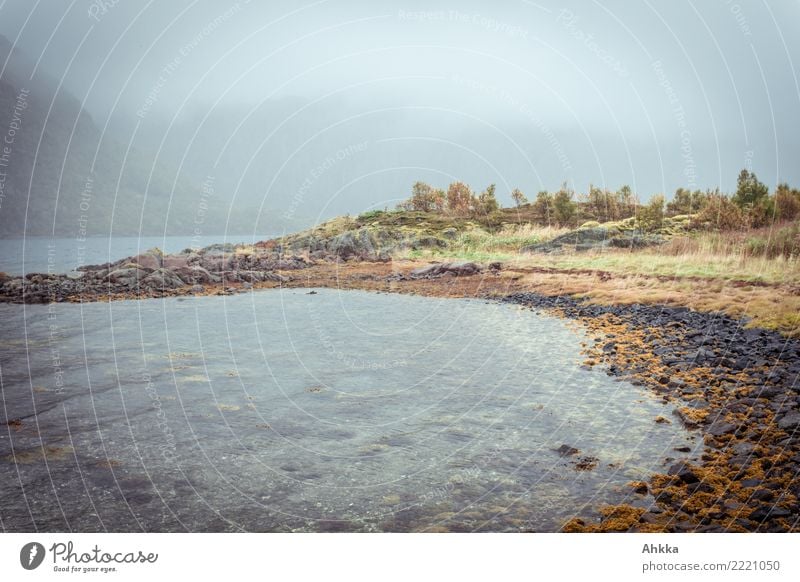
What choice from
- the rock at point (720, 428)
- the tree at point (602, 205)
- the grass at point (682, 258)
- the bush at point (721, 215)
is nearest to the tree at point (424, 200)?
the tree at point (602, 205)

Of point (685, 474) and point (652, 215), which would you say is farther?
point (652, 215)

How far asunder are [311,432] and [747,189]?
56.3 metres

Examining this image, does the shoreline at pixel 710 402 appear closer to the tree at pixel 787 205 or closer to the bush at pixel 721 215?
the tree at pixel 787 205

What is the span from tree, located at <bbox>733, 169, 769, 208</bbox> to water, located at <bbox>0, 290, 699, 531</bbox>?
4260cm

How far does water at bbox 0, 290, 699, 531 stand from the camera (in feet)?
21.9

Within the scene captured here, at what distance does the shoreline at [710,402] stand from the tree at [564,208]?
159 feet

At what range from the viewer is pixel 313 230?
3337 inches

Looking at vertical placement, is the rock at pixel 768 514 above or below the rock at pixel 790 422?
below

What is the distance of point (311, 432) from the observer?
9.99 m

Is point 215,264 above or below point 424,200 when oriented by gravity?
below

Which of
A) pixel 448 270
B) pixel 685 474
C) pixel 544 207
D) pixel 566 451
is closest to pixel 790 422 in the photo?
pixel 685 474

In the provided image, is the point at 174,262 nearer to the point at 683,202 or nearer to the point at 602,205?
the point at 602,205

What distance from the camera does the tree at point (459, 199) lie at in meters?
87.8

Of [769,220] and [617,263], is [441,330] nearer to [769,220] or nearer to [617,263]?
[617,263]
